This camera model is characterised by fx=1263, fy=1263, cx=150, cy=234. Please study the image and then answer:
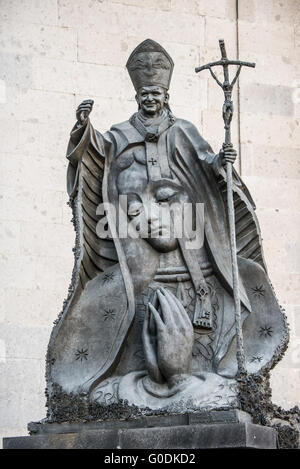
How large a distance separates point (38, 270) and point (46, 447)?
128 inches

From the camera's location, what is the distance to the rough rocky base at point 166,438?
746 centimetres

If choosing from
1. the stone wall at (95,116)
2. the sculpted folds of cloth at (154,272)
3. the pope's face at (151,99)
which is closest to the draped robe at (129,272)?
the sculpted folds of cloth at (154,272)

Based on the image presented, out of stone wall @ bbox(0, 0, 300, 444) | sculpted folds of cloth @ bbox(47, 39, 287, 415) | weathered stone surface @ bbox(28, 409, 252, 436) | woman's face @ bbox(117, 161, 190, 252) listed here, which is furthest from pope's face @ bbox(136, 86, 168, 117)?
stone wall @ bbox(0, 0, 300, 444)

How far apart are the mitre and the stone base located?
242 centimetres

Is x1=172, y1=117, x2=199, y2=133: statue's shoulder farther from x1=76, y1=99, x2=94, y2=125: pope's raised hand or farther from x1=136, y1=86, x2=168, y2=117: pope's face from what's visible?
x1=76, y1=99, x2=94, y2=125: pope's raised hand

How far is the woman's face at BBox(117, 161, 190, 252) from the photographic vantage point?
8.50 meters

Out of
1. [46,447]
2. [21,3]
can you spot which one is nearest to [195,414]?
[46,447]

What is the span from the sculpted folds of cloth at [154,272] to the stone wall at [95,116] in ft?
7.72

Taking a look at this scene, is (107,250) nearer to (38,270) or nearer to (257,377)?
(257,377)

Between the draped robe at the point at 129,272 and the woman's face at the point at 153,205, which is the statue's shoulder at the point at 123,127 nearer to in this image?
the draped robe at the point at 129,272

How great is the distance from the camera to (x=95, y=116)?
11.5 meters

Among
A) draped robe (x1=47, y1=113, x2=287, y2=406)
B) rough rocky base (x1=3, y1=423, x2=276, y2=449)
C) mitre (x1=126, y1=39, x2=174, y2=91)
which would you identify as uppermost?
Result: mitre (x1=126, y1=39, x2=174, y2=91)

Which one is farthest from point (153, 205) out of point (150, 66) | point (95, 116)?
point (95, 116)

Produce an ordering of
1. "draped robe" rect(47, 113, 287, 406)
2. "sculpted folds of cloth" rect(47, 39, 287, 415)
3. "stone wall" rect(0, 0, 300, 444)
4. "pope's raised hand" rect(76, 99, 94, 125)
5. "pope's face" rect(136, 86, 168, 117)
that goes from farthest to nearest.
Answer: "stone wall" rect(0, 0, 300, 444) → "pope's face" rect(136, 86, 168, 117) → "pope's raised hand" rect(76, 99, 94, 125) → "draped robe" rect(47, 113, 287, 406) → "sculpted folds of cloth" rect(47, 39, 287, 415)
